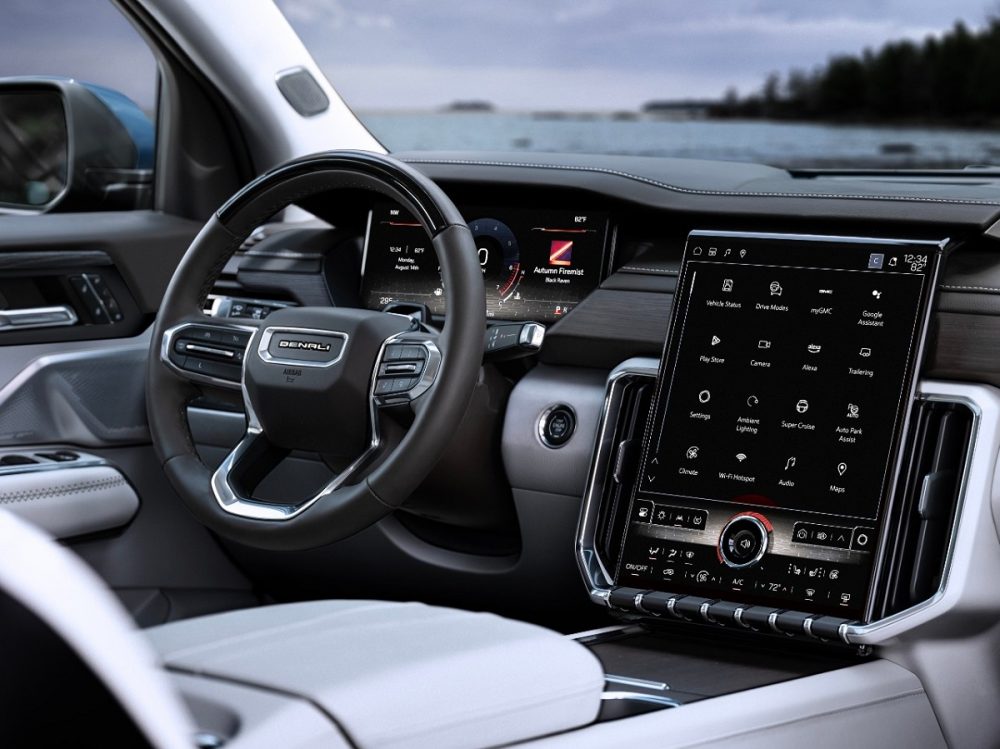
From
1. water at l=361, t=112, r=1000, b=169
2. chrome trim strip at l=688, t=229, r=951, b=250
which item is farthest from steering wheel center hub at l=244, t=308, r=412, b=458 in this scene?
water at l=361, t=112, r=1000, b=169

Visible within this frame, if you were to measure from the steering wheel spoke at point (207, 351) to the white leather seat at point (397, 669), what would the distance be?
1.74 feet

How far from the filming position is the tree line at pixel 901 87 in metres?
2.49

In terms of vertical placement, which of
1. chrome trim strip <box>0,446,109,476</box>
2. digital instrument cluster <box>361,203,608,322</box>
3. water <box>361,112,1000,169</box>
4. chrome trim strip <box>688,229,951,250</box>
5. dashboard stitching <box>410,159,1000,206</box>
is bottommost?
chrome trim strip <box>0,446,109,476</box>

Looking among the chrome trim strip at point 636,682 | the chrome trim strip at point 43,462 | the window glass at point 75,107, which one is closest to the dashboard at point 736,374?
the chrome trim strip at point 636,682

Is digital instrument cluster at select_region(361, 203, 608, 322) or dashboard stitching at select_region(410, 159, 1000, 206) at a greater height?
dashboard stitching at select_region(410, 159, 1000, 206)

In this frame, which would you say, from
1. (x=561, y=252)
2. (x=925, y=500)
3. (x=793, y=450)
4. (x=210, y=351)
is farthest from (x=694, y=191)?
(x=210, y=351)

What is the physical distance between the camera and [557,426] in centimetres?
204

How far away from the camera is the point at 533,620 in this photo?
2.23m

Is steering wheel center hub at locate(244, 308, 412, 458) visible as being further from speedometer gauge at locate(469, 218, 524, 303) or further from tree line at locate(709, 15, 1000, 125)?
tree line at locate(709, 15, 1000, 125)

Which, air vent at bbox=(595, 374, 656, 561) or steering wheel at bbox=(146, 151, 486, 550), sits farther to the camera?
air vent at bbox=(595, 374, 656, 561)

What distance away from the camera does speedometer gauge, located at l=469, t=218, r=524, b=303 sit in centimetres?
216

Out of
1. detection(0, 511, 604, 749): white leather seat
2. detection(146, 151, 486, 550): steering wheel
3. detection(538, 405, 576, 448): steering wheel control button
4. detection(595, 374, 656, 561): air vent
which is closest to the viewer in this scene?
detection(0, 511, 604, 749): white leather seat

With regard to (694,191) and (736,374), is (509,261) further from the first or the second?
(736,374)

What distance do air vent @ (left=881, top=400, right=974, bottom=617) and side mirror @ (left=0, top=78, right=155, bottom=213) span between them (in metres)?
1.60
